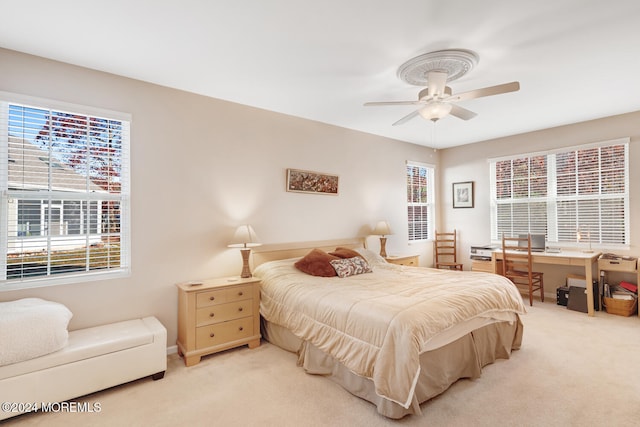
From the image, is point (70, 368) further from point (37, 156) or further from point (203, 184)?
point (203, 184)

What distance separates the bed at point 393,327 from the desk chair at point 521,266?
1.78 meters

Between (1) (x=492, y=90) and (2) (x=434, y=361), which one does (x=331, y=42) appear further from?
(2) (x=434, y=361)

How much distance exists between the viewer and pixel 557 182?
15.9ft

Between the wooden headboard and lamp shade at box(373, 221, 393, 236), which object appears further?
lamp shade at box(373, 221, 393, 236)

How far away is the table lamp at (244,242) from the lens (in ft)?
10.9

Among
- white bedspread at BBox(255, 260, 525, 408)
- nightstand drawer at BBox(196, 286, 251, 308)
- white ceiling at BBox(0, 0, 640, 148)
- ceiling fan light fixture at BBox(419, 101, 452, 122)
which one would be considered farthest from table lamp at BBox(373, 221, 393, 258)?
nightstand drawer at BBox(196, 286, 251, 308)

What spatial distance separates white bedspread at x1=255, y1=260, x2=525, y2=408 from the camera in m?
1.96

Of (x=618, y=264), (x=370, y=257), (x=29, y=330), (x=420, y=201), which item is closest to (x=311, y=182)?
(x=370, y=257)

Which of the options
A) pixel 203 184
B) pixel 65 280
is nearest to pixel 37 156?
pixel 65 280

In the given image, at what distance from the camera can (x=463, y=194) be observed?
591 cm

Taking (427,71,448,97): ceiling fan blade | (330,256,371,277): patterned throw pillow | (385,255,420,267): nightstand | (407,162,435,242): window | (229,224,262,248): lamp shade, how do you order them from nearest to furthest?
(427,71,448,97): ceiling fan blade < (229,224,262,248): lamp shade < (330,256,371,277): patterned throw pillow < (385,255,420,267): nightstand < (407,162,435,242): window

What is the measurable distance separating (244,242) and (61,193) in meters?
1.59

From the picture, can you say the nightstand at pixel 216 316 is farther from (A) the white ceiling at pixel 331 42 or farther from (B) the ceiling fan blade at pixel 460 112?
(B) the ceiling fan blade at pixel 460 112

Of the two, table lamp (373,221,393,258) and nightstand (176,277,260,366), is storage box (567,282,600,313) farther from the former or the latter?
nightstand (176,277,260,366)
